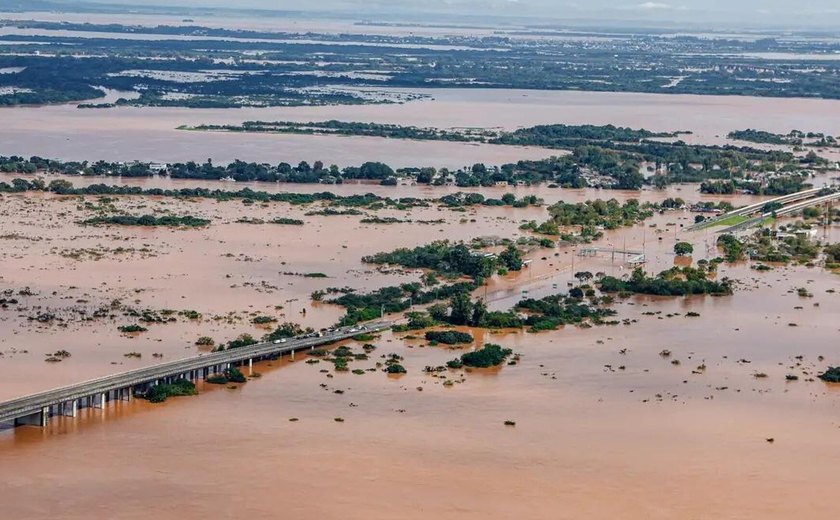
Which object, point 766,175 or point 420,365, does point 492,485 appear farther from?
point 766,175

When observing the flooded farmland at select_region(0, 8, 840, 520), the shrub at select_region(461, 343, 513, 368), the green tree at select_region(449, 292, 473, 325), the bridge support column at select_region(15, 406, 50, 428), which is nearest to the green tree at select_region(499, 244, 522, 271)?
the flooded farmland at select_region(0, 8, 840, 520)

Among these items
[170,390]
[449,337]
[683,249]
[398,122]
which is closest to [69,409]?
[170,390]

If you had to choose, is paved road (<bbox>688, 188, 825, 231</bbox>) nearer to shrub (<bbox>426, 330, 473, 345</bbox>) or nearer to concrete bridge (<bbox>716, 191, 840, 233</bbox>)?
concrete bridge (<bbox>716, 191, 840, 233</bbox>)

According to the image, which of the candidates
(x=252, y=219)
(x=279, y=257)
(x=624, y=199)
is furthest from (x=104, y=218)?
(x=624, y=199)

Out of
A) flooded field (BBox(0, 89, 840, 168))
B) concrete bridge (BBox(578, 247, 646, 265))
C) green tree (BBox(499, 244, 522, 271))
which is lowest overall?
concrete bridge (BBox(578, 247, 646, 265))

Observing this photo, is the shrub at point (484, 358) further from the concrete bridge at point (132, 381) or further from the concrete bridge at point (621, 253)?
the concrete bridge at point (621, 253)

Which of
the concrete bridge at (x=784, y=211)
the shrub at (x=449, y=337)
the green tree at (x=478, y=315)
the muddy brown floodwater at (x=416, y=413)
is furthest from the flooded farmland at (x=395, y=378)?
the concrete bridge at (x=784, y=211)
